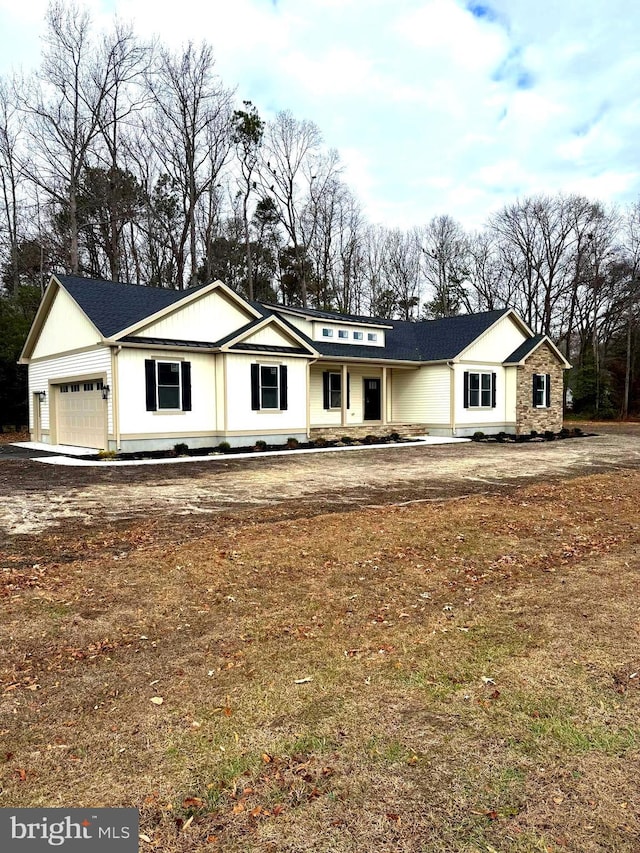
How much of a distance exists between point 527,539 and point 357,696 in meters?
4.02

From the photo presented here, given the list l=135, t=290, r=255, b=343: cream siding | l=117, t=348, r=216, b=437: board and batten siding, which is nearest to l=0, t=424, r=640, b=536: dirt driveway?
l=117, t=348, r=216, b=437: board and batten siding

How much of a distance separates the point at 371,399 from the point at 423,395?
2265 mm

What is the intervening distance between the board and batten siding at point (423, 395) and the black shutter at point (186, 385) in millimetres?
10840

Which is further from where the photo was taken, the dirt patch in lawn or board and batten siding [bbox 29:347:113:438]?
board and batten siding [bbox 29:347:113:438]

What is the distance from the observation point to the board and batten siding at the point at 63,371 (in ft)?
50.2

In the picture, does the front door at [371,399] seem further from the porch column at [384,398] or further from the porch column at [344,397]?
the porch column at [344,397]

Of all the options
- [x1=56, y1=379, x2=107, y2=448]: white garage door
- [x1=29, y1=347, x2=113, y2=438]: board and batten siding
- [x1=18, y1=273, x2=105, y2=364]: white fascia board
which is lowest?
[x1=56, y1=379, x2=107, y2=448]: white garage door

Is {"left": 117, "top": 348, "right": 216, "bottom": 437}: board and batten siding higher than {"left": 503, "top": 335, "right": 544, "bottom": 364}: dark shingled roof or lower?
lower

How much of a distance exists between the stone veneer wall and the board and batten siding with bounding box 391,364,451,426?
366 centimetres

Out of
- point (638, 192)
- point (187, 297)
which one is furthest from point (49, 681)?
point (638, 192)

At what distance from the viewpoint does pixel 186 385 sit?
1633 cm

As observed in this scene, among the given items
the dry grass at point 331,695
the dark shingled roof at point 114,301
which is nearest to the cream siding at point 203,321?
the dark shingled roof at point 114,301

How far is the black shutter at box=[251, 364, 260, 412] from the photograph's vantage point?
17.5 meters

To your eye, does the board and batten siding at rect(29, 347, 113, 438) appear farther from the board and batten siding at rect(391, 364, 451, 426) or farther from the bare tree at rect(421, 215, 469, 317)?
the bare tree at rect(421, 215, 469, 317)
